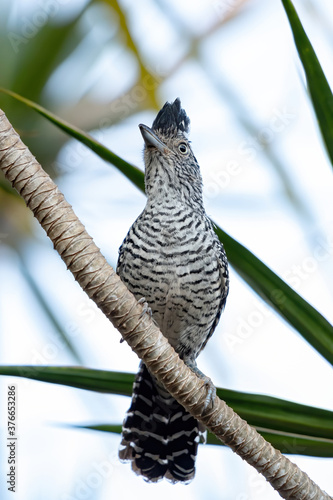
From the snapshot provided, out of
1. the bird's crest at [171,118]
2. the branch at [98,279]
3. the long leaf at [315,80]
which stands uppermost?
the bird's crest at [171,118]

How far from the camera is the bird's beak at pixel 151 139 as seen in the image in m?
3.50

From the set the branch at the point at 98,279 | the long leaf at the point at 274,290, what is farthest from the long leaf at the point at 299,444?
the long leaf at the point at 274,290

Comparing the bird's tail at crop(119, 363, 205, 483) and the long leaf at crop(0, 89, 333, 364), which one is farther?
the bird's tail at crop(119, 363, 205, 483)

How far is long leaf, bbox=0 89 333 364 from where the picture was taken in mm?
2645

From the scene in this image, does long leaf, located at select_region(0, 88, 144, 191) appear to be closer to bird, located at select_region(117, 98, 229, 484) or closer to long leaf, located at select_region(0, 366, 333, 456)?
bird, located at select_region(117, 98, 229, 484)

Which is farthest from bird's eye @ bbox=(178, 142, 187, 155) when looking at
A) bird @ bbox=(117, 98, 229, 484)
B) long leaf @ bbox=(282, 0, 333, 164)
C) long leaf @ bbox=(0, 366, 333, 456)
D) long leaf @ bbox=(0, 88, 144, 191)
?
long leaf @ bbox=(0, 366, 333, 456)

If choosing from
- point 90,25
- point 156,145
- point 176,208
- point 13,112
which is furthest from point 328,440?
point 90,25

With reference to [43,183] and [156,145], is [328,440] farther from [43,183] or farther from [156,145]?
[156,145]

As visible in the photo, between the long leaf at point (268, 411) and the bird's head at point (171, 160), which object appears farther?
the bird's head at point (171, 160)

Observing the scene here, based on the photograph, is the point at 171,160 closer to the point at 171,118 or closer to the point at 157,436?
the point at 171,118

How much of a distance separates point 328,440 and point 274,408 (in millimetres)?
246

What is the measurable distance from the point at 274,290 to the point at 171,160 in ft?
4.38

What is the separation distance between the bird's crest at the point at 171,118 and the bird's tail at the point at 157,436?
1.35 metres

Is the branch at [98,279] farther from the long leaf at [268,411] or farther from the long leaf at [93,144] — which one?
the long leaf at [93,144]
